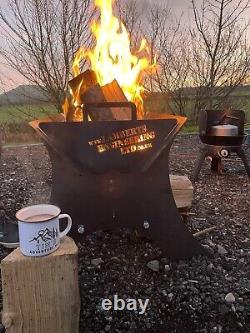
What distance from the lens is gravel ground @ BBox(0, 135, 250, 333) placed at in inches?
68.9

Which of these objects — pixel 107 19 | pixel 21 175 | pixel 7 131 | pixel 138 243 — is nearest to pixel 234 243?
pixel 138 243

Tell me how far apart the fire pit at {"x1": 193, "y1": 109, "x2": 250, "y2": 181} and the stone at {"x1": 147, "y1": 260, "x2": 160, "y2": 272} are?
2.08m

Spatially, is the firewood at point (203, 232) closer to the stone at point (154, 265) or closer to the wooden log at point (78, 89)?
the stone at point (154, 265)

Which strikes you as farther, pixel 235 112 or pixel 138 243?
pixel 235 112

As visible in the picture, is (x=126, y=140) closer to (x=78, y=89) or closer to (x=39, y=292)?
(x=78, y=89)

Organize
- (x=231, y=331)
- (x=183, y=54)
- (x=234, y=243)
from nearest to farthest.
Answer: (x=231, y=331), (x=234, y=243), (x=183, y=54)

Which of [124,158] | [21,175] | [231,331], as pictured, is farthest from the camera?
[21,175]

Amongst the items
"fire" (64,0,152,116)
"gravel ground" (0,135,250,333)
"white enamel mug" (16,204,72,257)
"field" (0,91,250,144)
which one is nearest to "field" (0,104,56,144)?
"field" (0,91,250,144)

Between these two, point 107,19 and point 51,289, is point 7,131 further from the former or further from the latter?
point 51,289

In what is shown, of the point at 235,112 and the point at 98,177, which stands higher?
the point at 235,112

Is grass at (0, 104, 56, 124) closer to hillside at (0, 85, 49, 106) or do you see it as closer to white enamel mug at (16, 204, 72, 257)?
hillside at (0, 85, 49, 106)

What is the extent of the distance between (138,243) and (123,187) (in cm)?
54

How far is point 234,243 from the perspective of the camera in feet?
8.36

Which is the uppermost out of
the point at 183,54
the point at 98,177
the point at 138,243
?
the point at 183,54
